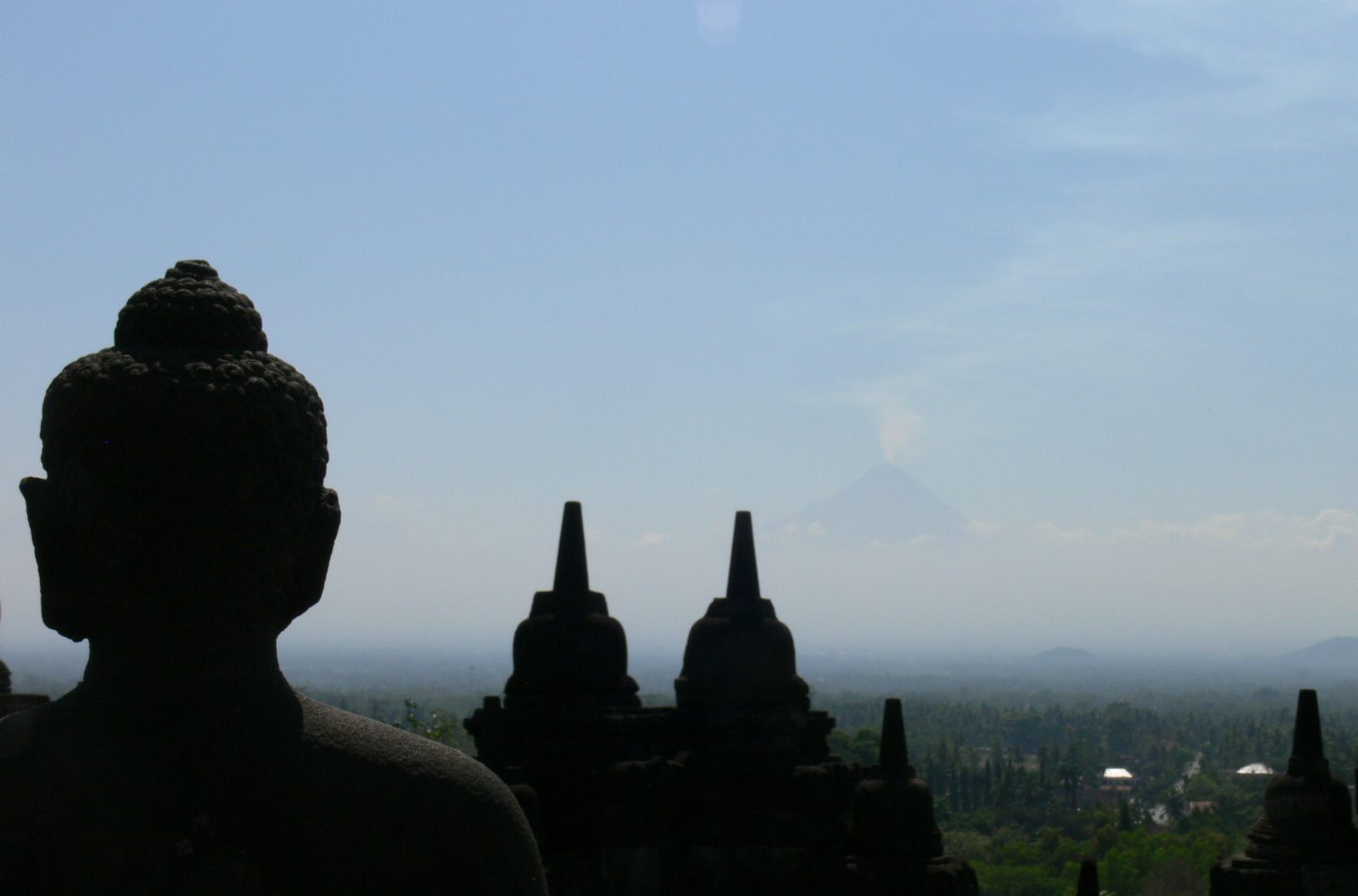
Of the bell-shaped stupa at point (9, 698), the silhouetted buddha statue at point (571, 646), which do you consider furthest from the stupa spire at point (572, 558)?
the bell-shaped stupa at point (9, 698)

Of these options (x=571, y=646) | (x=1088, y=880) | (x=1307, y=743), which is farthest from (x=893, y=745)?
(x=1307, y=743)

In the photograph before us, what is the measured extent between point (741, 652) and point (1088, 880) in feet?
16.1

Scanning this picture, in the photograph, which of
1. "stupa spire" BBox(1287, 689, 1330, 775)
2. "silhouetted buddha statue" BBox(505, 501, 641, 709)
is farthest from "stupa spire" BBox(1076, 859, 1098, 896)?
"silhouetted buddha statue" BBox(505, 501, 641, 709)

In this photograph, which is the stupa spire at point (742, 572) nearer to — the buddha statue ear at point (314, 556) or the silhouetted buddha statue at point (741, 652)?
the silhouetted buddha statue at point (741, 652)

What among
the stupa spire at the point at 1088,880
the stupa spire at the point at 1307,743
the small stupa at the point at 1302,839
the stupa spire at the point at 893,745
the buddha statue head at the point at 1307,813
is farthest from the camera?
the stupa spire at the point at 893,745

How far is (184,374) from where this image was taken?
3.22 meters

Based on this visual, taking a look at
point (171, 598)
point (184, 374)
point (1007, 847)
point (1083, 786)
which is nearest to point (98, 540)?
point (171, 598)

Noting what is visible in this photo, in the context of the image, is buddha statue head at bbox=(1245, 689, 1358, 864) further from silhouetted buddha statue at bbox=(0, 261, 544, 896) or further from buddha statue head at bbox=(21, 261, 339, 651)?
buddha statue head at bbox=(21, 261, 339, 651)

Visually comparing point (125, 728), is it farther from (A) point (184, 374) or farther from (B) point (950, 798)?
(B) point (950, 798)

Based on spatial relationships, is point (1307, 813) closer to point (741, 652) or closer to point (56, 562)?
point (741, 652)

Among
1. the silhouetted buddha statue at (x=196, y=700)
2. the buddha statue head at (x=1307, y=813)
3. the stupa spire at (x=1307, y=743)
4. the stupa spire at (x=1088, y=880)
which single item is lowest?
the stupa spire at (x=1088, y=880)

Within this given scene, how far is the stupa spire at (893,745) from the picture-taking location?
14008 mm

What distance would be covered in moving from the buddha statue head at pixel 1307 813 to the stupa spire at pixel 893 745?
3.49 metres

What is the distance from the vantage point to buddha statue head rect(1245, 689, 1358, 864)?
42.2 feet
